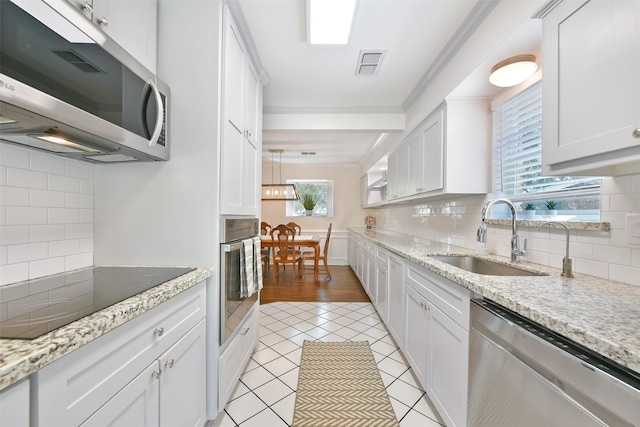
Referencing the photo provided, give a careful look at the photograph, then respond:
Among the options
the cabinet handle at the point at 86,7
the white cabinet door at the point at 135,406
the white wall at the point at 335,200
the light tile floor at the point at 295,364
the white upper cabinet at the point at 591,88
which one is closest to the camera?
the white cabinet door at the point at 135,406

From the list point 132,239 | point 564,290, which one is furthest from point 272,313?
point 564,290

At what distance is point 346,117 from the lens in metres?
3.08

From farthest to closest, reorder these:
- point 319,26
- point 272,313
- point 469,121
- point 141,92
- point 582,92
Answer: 1. point 272,313
2. point 469,121
3. point 319,26
4. point 141,92
5. point 582,92

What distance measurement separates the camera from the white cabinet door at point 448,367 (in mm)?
1175

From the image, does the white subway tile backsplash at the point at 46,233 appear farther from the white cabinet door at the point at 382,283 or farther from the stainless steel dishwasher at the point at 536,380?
the white cabinet door at the point at 382,283

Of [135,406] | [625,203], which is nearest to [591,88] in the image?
[625,203]

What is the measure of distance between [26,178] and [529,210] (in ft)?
8.85

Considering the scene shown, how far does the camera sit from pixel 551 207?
62.3 inches

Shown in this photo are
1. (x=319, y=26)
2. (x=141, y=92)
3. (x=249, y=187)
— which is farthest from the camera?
(x=249, y=187)

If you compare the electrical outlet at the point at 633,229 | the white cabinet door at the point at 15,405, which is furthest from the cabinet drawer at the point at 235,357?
the electrical outlet at the point at 633,229

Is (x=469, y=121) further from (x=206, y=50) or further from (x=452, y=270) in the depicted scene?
(x=206, y=50)

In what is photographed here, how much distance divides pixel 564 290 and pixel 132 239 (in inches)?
77.6

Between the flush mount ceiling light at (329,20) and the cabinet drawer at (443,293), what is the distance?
1.65 metres

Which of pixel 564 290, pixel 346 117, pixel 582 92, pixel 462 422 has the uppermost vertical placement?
pixel 346 117
